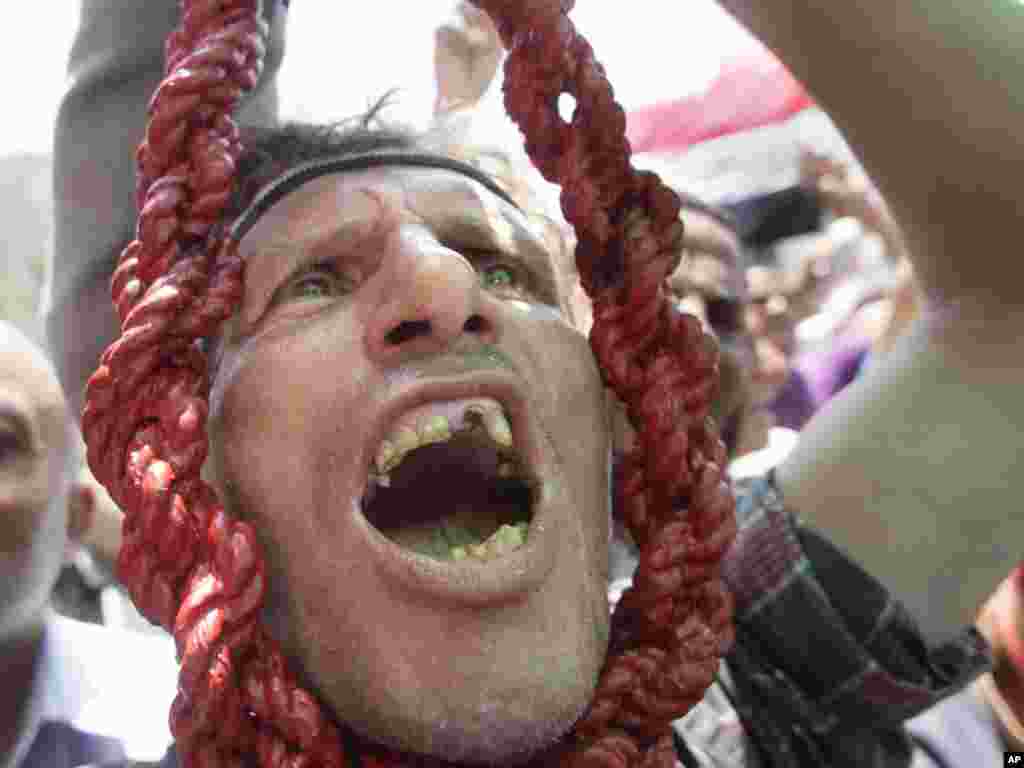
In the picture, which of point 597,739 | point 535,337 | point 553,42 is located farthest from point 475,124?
point 597,739

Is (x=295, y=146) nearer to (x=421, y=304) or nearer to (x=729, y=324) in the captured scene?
(x=421, y=304)

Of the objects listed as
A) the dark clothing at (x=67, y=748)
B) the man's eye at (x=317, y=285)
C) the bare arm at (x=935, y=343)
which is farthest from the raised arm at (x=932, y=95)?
the dark clothing at (x=67, y=748)

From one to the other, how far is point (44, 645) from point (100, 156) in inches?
21.8

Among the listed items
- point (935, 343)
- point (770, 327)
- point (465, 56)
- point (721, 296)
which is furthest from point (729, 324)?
point (935, 343)

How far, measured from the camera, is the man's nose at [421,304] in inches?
29.7

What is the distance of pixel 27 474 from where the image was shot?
1273mm

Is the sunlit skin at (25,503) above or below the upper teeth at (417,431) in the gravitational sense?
below

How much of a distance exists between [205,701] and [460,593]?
0.52 feet

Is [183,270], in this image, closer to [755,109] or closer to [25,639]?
[25,639]

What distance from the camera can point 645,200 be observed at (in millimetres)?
906

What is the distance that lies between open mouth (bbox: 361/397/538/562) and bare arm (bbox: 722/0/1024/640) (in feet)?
1.02

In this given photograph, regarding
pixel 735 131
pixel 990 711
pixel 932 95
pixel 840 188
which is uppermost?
pixel 932 95

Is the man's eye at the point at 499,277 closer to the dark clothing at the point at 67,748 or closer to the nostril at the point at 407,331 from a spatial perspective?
the nostril at the point at 407,331

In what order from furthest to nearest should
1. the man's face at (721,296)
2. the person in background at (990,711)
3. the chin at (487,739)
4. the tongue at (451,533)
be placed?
1. the man's face at (721,296)
2. the person in background at (990,711)
3. the tongue at (451,533)
4. the chin at (487,739)
